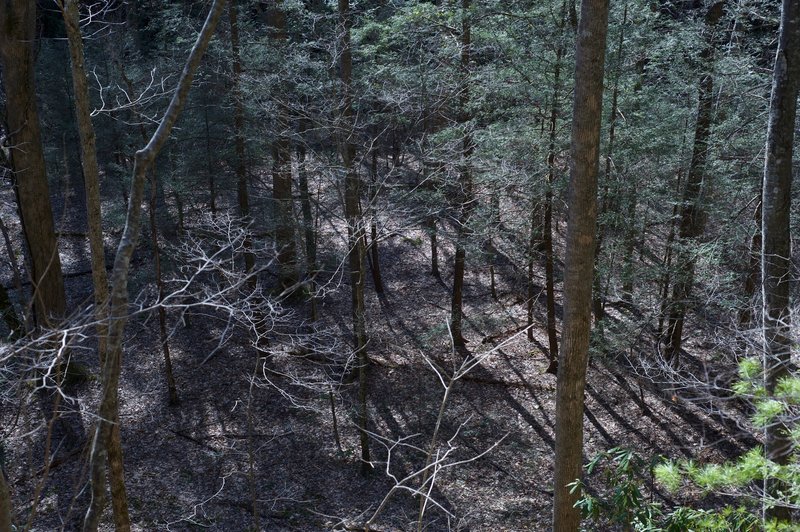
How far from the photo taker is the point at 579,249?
6.80 metres

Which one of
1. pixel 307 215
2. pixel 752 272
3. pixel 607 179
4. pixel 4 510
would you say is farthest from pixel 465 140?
pixel 4 510

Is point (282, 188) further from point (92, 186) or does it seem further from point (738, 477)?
point (738, 477)

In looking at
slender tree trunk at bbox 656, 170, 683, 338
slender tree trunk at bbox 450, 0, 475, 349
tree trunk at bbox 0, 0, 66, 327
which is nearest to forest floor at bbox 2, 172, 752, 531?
slender tree trunk at bbox 656, 170, 683, 338

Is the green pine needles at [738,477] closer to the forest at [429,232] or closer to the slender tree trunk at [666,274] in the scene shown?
the forest at [429,232]

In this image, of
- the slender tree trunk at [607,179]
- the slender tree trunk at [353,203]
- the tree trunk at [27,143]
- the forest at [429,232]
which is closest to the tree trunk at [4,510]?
the forest at [429,232]

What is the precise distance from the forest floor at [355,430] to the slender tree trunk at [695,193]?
137 centimetres

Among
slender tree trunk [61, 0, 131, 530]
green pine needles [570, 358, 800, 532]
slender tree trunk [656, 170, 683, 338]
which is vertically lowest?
slender tree trunk [656, 170, 683, 338]

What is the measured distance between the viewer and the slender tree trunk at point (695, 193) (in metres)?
12.3

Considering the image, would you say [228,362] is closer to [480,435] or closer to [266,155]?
[266,155]

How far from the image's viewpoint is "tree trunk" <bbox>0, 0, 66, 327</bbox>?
10625mm

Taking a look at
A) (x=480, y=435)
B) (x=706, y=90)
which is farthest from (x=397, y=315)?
(x=706, y=90)

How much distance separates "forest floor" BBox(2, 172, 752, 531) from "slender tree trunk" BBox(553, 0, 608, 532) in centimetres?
277

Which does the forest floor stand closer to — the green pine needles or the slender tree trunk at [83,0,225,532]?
the green pine needles

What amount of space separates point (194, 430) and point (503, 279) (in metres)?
9.78
